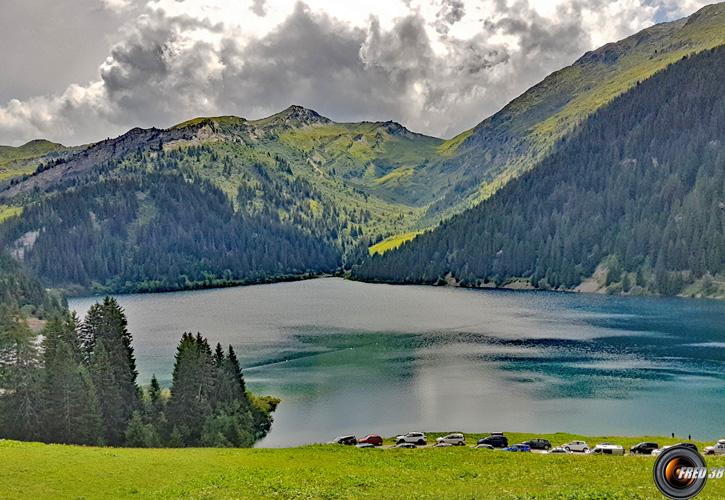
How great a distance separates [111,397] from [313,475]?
1887 inches

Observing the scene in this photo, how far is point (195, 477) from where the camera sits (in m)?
40.7

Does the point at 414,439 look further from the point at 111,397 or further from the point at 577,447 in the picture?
the point at 111,397

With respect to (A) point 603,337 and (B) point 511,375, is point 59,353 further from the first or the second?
(A) point 603,337

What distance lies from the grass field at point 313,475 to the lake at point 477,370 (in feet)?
114

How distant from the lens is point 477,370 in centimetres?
12150

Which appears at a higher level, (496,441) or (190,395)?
(190,395)

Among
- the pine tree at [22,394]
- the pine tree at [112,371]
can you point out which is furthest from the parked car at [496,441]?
the pine tree at [22,394]

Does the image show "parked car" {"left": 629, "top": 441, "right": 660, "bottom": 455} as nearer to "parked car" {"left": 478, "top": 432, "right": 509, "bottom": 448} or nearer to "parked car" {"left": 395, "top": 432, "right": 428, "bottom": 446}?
"parked car" {"left": 478, "top": 432, "right": 509, "bottom": 448}

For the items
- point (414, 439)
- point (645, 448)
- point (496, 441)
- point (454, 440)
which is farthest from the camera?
point (414, 439)

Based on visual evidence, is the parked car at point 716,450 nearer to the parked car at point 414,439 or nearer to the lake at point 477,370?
the lake at point 477,370

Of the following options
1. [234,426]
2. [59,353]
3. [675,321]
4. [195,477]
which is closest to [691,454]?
[195,477]

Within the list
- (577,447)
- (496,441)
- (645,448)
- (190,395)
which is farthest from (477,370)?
(645,448)

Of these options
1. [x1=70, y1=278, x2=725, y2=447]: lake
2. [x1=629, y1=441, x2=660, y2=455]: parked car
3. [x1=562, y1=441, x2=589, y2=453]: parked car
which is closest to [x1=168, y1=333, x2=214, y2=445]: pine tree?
[x1=70, y1=278, x2=725, y2=447]: lake

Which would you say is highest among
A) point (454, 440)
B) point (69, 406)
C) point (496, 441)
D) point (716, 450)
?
point (69, 406)
